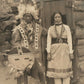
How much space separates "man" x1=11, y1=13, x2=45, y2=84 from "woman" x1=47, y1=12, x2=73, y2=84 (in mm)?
211

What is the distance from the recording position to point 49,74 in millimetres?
3215

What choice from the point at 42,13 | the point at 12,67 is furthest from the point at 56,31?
the point at 12,67

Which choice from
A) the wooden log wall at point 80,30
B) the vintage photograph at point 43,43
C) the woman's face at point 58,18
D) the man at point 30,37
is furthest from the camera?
the wooden log wall at point 80,30

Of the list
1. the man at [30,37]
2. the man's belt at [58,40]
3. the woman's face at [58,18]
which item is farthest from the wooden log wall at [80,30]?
the man at [30,37]

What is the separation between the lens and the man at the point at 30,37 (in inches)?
121

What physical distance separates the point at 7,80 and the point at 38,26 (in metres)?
2.16

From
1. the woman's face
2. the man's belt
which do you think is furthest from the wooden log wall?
the woman's face

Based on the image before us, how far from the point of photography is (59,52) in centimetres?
Result: 319

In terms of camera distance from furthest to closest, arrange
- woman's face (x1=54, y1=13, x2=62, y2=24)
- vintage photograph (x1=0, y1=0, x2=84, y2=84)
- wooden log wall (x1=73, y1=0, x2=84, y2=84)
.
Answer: wooden log wall (x1=73, y1=0, x2=84, y2=84)
woman's face (x1=54, y1=13, x2=62, y2=24)
vintage photograph (x1=0, y1=0, x2=84, y2=84)

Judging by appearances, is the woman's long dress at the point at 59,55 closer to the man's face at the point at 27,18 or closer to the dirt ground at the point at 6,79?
the man's face at the point at 27,18

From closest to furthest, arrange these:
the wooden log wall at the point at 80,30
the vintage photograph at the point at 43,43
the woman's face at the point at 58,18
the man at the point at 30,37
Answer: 1. the vintage photograph at the point at 43,43
2. the man at the point at 30,37
3. the woman's face at the point at 58,18
4. the wooden log wall at the point at 80,30

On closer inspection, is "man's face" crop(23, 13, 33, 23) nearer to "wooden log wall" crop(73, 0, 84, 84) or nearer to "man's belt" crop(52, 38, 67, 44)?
"man's belt" crop(52, 38, 67, 44)

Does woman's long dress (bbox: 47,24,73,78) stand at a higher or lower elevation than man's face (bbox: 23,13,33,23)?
lower

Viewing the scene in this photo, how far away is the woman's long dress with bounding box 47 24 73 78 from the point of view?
3.15 meters
